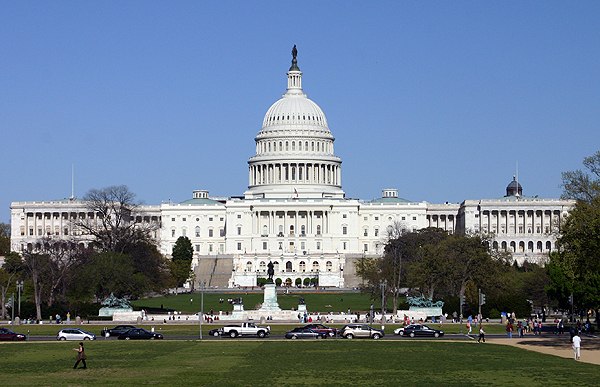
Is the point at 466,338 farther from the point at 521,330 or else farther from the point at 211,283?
the point at 211,283

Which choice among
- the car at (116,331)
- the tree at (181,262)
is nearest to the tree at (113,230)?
the tree at (181,262)

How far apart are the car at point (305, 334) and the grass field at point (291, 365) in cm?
513

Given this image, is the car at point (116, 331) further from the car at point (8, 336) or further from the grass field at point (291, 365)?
the grass field at point (291, 365)

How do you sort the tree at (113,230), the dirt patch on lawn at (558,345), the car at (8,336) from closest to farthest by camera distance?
1. the dirt patch on lawn at (558,345)
2. the car at (8,336)
3. the tree at (113,230)

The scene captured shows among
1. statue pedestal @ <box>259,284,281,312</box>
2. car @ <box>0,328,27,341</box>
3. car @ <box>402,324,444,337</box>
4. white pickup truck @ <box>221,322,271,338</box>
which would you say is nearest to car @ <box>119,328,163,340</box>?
white pickup truck @ <box>221,322,271,338</box>

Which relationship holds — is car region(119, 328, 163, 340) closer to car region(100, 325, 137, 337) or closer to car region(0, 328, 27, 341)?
car region(100, 325, 137, 337)

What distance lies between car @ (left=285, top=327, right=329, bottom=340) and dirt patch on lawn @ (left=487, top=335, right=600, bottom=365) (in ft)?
28.6

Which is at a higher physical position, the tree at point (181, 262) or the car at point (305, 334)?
the tree at point (181, 262)

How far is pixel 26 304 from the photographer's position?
102438 millimetres

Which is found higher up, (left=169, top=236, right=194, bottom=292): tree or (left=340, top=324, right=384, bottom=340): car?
(left=169, top=236, right=194, bottom=292): tree

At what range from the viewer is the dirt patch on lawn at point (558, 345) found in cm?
5741

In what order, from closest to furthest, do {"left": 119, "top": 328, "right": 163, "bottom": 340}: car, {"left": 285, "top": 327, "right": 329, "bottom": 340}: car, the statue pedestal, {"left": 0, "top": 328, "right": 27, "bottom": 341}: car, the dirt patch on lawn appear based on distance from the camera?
the dirt patch on lawn, {"left": 0, "top": 328, "right": 27, "bottom": 341}: car, {"left": 285, "top": 327, "right": 329, "bottom": 340}: car, {"left": 119, "top": 328, "right": 163, "bottom": 340}: car, the statue pedestal

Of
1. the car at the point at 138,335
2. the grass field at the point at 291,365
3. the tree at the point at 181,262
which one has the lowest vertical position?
the grass field at the point at 291,365

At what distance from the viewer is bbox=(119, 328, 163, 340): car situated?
237 feet
